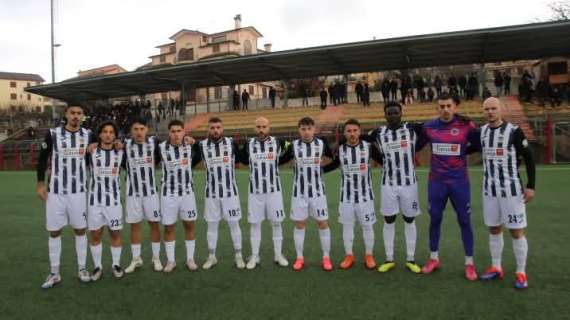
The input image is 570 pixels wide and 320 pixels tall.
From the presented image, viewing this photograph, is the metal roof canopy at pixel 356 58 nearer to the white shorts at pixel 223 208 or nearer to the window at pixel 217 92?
the window at pixel 217 92

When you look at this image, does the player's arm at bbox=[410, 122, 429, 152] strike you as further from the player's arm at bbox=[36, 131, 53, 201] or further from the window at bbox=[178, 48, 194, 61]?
the window at bbox=[178, 48, 194, 61]

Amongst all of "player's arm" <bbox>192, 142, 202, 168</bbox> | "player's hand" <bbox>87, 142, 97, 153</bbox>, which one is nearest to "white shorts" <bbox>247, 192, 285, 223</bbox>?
"player's arm" <bbox>192, 142, 202, 168</bbox>

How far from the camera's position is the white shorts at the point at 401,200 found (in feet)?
16.5

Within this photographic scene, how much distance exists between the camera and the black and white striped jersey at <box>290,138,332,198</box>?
5.25 m

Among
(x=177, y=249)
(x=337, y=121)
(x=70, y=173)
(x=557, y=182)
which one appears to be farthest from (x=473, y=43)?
(x=70, y=173)

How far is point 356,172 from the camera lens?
518 cm

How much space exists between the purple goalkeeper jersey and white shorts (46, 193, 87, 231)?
4008mm

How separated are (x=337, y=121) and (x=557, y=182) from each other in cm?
1161

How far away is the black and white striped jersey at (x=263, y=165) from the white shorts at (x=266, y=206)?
0.21 feet

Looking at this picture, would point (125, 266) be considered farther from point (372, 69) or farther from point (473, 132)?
point (372, 69)

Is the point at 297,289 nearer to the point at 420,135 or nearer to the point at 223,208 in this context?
the point at 223,208

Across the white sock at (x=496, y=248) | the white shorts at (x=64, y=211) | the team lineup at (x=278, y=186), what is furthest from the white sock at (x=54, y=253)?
the white sock at (x=496, y=248)

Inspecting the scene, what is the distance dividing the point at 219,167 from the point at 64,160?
176 centimetres

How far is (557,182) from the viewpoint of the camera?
434 inches
